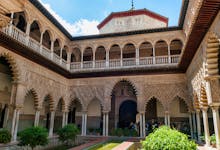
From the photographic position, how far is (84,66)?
14258 mm

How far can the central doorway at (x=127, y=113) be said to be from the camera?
15.1 metres

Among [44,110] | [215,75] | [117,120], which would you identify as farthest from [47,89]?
[215,75]

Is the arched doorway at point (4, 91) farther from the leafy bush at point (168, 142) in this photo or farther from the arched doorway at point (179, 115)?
the arched doorway at point (179, 115)

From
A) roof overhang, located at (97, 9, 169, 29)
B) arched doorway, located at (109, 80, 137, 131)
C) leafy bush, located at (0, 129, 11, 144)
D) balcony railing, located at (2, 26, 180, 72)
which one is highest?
roof overhang, located at (97, 9, 169, 29)

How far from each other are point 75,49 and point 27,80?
6546mm

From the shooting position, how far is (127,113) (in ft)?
49.8

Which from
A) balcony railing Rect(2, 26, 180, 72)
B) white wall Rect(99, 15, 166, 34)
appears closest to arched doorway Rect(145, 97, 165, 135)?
balcony railing Rect(2, 26, 180, 72)

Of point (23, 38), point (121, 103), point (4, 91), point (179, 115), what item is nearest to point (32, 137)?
point (4, 91)

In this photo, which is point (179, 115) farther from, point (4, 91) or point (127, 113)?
point (4, 91)

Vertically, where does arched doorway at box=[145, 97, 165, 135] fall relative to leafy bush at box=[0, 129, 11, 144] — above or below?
above

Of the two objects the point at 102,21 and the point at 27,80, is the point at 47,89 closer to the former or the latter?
the point at 27,80

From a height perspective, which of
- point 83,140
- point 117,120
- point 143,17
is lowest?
point 83,140

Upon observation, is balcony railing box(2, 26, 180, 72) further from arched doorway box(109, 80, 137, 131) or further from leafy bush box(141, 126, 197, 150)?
leafy bush box(141, 126, 197, 150)

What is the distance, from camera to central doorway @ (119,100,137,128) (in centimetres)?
1506
